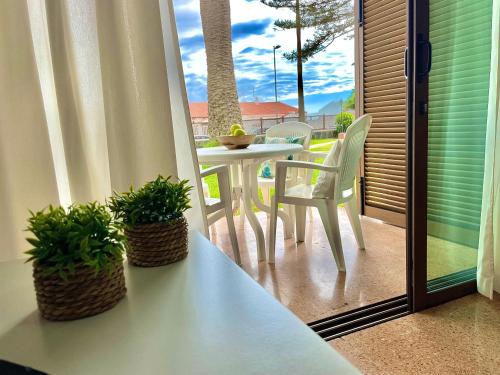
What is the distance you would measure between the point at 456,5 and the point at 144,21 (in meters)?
1.46

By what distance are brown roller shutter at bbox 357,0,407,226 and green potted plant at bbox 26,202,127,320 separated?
302 cm

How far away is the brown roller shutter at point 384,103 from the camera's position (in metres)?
3.14

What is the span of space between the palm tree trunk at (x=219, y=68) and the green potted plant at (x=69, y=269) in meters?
4.63

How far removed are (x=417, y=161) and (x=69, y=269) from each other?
1.62 m

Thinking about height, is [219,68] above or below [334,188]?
above

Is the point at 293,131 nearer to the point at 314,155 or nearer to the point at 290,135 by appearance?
the point at 290,135

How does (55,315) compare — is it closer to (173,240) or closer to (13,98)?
(173,240)

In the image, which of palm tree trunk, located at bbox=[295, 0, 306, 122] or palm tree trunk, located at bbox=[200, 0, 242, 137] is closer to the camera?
palm tree trunk, located at bbox=[200, 0, 242, 137]

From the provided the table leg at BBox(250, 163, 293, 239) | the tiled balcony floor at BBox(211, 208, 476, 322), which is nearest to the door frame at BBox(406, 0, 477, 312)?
the tiled balcony floor at BBox(211, 208, 476, 322)

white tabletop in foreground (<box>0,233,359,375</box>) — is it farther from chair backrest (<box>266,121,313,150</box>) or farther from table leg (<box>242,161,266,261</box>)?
chair backrest (<box>266,121,313,150</box>)

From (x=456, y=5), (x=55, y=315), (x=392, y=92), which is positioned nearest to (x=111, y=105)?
(x=55, y=315)

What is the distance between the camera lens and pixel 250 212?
2.78 m

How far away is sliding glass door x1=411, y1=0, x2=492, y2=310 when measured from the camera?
5.70 ft

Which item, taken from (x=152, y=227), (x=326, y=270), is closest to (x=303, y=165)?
(x=326, y=270)
